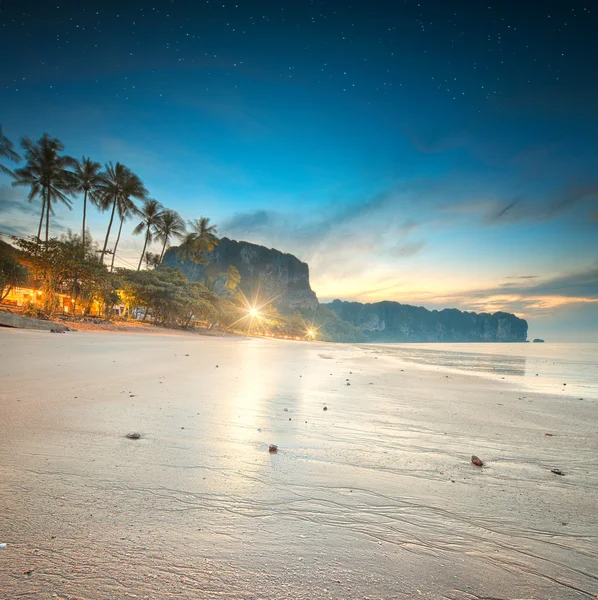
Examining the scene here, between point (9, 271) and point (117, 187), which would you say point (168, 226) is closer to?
point (117, 187)

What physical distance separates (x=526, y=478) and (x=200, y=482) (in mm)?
2652

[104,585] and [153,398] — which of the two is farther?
[153,398]

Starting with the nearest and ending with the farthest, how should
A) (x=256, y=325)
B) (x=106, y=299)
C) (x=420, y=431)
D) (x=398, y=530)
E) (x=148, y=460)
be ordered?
(x=398, y=530) < (x=148, y=460) < (x=420, y=431) < (x=106, y=299) < (x=256, y=325)

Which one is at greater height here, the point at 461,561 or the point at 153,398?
the point at 461,561

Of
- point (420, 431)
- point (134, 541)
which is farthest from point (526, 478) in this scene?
point (134, 541)

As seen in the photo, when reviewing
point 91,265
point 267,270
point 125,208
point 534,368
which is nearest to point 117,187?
point 125,208

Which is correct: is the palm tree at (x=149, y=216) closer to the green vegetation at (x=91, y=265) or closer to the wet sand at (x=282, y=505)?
the green vegetation at (x=91, y=265)

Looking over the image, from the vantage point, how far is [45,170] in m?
35.8

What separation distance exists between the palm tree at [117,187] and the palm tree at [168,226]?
811cm

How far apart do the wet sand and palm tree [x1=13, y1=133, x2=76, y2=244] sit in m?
42.3

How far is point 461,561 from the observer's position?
59.1 inches

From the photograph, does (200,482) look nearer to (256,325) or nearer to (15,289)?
(15,289)

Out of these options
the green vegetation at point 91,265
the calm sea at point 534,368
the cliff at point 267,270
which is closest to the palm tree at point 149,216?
the green vegetation at point 91,265

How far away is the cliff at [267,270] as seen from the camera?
168 meters
